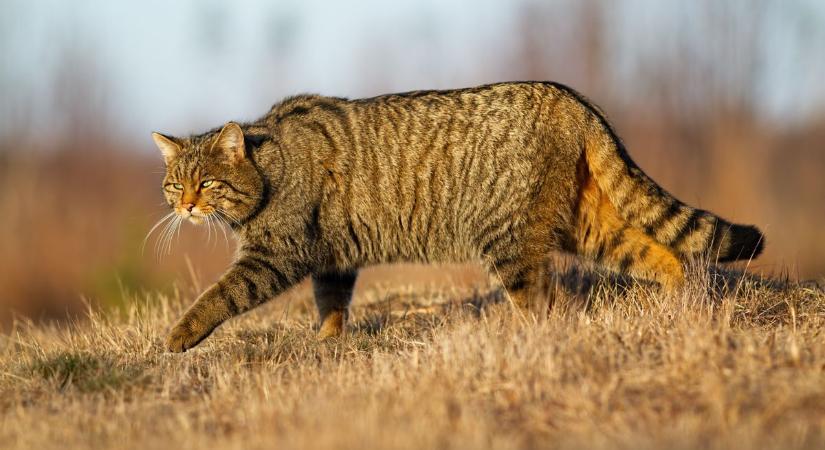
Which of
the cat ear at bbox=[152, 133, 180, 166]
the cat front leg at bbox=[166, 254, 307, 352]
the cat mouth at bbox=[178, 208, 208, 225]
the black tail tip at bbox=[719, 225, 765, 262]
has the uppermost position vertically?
the cat ear at bbox=[152, 133, 180, 166]

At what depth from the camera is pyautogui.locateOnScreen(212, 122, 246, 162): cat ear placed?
5.62m

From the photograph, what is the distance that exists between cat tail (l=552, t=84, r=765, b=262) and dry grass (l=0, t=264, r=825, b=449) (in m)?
0.40

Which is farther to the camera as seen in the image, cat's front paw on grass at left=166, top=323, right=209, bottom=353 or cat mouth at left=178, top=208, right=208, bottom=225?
cat mouth at left=178, top=208, right=208, bottom=225

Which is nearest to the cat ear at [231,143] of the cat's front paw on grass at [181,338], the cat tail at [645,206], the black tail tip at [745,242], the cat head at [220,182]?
the cat head at [220,182]

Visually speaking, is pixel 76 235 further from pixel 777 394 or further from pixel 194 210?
pixel 777 394

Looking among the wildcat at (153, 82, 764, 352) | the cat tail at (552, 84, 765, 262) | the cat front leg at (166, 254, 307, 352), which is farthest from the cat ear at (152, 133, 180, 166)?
the cat tail at (552, 84, 765, 262)

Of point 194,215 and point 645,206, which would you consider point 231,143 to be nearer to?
point 194,215

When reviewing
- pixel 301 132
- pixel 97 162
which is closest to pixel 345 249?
pixel 301 132

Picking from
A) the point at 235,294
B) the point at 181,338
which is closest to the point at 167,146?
the point at 235,294

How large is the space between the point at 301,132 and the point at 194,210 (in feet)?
2.95

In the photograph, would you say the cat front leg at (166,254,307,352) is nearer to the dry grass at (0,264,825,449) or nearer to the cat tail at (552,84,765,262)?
the dry grass at (0,264,825,449)

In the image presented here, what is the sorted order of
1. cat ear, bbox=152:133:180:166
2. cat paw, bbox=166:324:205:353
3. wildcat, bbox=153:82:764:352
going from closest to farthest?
1. cat paw, bbox=166:324:205:353
2. wildcat, bbox=153:82:764:352
3. cat ear, bbox=152:133:180:166

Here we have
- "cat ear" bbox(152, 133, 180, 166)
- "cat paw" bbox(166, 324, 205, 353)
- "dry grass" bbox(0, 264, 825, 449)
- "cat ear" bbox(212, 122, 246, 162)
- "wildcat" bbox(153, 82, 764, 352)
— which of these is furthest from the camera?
"cat ear" bbox(152, 133, 180, 166)

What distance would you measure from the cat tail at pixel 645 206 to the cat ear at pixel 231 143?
7.30 feet
